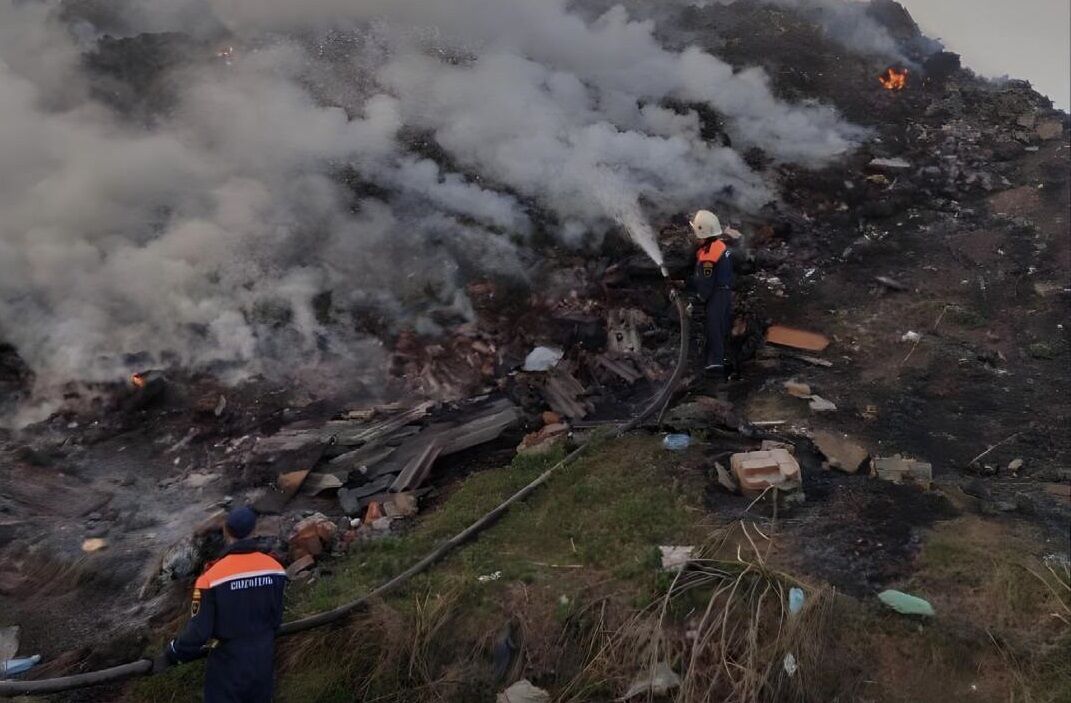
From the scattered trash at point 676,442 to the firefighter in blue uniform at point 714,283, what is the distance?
162 centimetres

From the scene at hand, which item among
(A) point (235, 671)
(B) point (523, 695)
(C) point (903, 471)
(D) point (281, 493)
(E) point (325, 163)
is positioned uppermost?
(E) point (325, 163)

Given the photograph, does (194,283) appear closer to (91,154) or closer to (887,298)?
(91,154)

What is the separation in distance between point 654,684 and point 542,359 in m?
4.17

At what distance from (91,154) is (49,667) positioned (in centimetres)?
721

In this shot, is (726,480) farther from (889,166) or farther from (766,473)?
(889,166)

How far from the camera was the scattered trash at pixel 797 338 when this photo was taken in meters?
7.86

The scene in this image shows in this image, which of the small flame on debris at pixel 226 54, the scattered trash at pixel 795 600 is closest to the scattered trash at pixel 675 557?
the scattered trash at pixel 795 600

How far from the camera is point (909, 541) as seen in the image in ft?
15.3

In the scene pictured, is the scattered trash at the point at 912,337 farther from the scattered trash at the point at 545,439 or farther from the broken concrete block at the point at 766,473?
the scattered trash at the point at 545,439

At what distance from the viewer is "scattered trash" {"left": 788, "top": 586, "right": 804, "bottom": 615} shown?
4102 mm

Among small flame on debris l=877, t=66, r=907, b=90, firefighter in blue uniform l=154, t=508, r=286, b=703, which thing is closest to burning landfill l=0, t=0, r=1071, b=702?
firefighter in blue uniform l=154, t=508, r=286, b=703

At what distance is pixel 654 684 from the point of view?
3975 millimetres

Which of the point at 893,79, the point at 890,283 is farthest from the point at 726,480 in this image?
the point at 893,79

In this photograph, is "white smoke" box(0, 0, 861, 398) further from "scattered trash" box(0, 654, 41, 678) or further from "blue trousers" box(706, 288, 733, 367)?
"scattered trash" box(0, 654, 41, 678)
